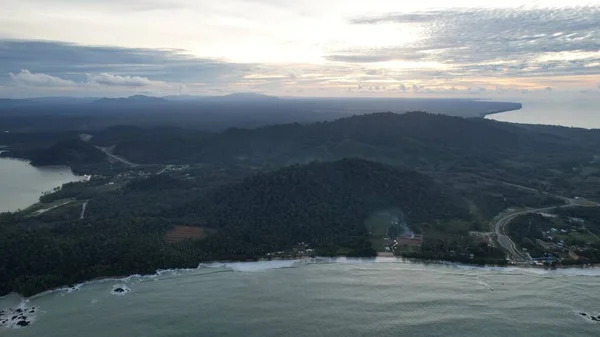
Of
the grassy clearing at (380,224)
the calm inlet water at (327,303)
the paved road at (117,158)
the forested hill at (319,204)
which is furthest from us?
→ the paved road at (117,158)

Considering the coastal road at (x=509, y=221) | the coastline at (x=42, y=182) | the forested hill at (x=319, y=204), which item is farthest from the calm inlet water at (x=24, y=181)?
the coastal road at (x=509, y=221)

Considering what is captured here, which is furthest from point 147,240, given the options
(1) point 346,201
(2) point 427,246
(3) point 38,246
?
(2) point 427,246

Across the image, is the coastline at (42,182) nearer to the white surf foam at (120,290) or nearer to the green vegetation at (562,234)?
the white surf foam at (120,290)

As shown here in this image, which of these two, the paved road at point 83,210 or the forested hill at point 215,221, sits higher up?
the forested hill at point 215,221

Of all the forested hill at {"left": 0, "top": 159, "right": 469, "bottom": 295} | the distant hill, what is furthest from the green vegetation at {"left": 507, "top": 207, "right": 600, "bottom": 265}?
the distant hill

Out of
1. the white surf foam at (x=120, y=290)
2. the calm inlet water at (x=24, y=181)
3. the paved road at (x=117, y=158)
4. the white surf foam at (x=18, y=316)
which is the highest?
the white surf foam at (x=120, y=290)

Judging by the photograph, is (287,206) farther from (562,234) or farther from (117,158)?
(117,158)
